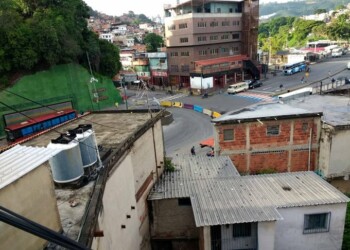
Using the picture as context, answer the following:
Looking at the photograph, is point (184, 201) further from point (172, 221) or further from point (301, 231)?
point (301, 231)

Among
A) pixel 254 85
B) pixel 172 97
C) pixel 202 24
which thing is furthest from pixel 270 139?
pixel 202 24

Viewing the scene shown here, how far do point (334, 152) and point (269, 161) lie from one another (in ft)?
15.0

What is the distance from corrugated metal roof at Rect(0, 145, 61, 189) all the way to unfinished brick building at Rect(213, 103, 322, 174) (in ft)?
50.6

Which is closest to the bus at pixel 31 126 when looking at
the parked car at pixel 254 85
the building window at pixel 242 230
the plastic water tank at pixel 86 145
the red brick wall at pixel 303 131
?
the plastic water tank at pixel 86 145

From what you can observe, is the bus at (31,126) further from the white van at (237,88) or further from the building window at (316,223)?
the white van at (237,88)

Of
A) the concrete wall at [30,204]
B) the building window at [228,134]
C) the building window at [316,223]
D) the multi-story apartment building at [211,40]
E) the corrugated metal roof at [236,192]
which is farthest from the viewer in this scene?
the multi-story apartment building at [211,40]

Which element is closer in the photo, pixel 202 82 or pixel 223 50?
pixel 202 82

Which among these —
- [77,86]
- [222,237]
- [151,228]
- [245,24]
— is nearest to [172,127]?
[77,86]

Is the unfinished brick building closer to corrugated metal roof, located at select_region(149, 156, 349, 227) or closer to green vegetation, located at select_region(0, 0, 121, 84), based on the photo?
corrugated metal roof, located at select_region(149, 156, 349, 227)

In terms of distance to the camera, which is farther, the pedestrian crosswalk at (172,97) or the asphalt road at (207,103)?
the pedestrian crosswalk at (172,97)

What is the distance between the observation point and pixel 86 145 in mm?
10055

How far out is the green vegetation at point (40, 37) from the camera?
38.8 m

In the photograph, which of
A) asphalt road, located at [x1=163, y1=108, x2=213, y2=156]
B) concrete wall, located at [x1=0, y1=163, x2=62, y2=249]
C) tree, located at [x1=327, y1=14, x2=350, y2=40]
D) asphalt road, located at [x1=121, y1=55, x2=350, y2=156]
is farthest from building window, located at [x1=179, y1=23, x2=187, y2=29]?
tree, located at [x1=327, y1=14, x2=350, y2=40]

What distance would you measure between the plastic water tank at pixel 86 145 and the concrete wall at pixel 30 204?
9.33 ft
